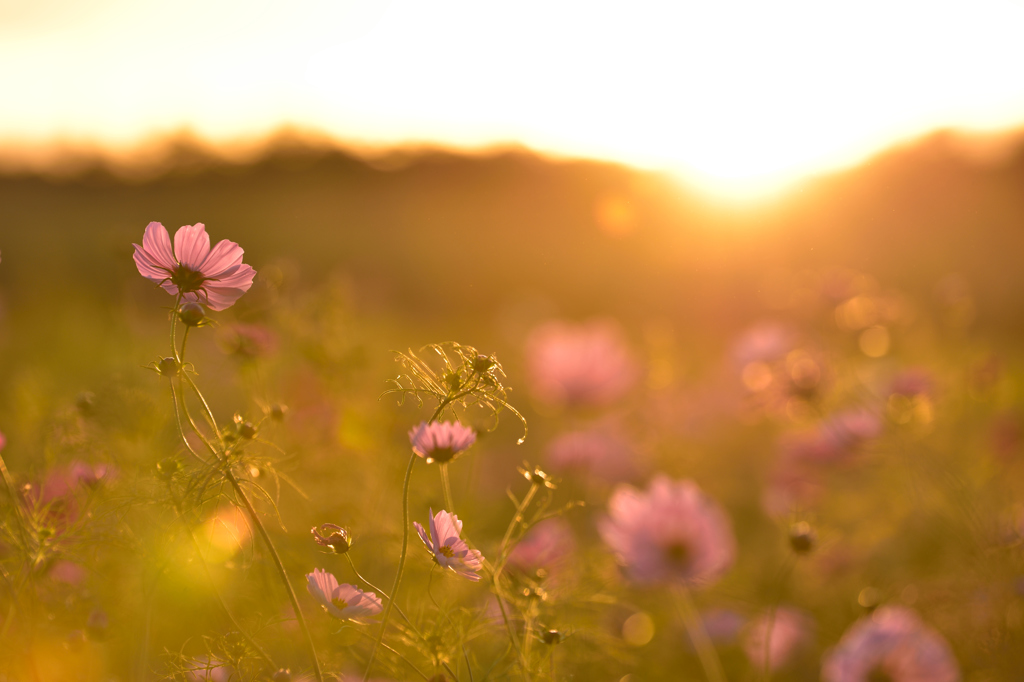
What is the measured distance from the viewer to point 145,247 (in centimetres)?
61

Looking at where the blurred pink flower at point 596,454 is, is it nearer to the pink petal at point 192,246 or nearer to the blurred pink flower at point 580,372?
the blurred pink flower at point 580,372

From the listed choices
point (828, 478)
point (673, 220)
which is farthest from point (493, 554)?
point (673, 220)

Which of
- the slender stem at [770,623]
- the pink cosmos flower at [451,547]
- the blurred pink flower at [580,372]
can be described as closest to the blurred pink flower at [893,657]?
the slender stem at [770,623]

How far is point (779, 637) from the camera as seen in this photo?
144 cm

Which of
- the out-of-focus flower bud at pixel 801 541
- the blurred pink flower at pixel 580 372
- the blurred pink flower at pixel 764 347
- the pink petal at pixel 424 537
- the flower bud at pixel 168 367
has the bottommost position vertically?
the blurred pink flower at pixel 580 372

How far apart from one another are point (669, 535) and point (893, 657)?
1.15 ft

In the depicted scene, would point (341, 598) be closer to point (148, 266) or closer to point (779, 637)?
point (148, 266)

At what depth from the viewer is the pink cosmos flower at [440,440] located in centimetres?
63

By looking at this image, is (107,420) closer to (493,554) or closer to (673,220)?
(493,554)

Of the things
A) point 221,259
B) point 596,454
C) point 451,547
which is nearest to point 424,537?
point 451,547

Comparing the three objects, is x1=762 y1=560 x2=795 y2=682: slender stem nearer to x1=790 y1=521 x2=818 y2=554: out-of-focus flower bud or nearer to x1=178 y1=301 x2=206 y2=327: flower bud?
x1=790 y1=521 x2=818 y2=554: out-of-focus flower bud

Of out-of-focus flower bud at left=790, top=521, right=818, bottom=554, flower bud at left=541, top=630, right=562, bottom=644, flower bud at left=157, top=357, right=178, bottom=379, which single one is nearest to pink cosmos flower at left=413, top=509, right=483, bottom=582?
flower bud at left=541, top=630, right=562, bottom=644

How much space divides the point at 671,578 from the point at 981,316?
444 cm

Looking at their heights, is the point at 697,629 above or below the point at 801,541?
below
